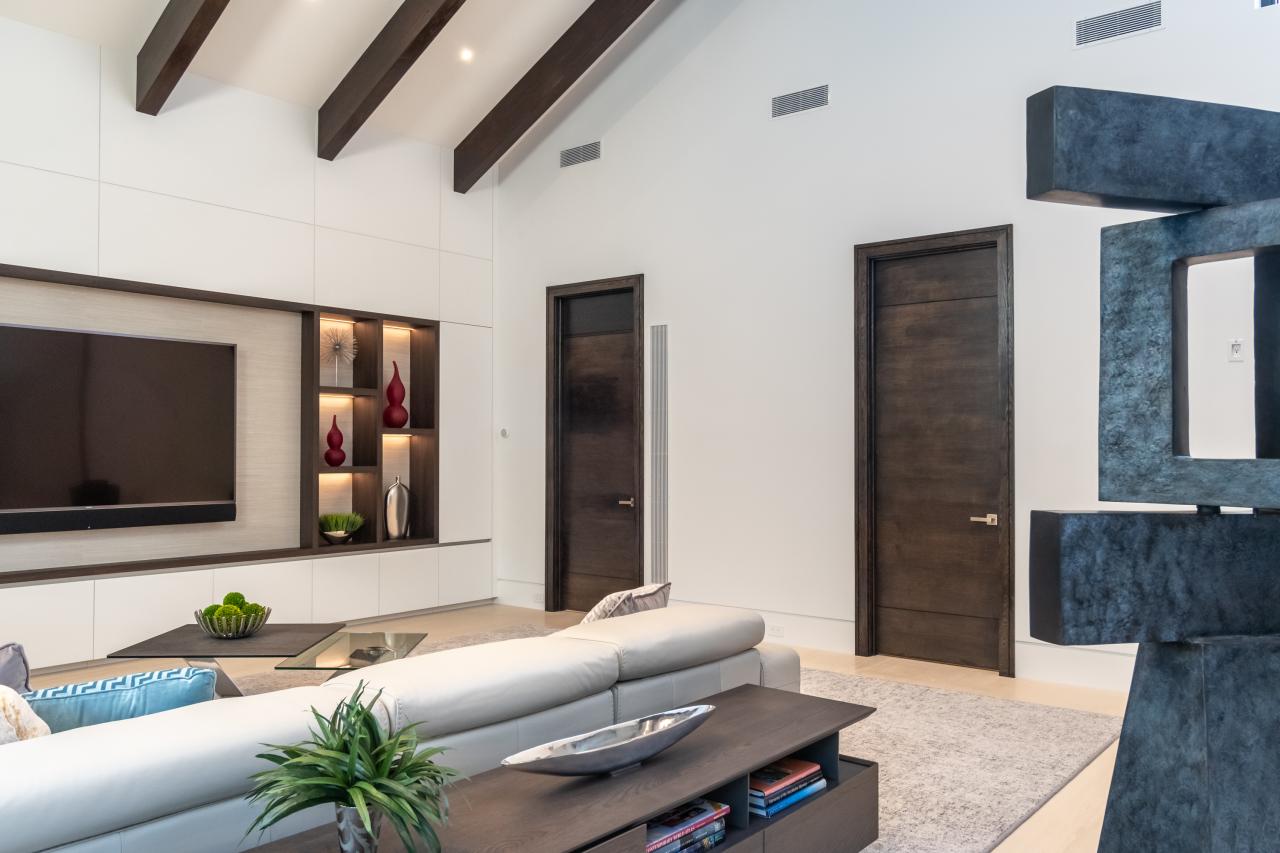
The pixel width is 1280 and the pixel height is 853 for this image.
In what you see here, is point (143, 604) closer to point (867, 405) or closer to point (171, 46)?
point (171, 46)

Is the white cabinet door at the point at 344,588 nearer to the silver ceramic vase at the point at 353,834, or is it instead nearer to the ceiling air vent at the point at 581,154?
the ceiling air vent at the point at 581,154

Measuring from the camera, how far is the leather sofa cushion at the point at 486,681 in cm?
201

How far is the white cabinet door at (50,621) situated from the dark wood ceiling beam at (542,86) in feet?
11.9

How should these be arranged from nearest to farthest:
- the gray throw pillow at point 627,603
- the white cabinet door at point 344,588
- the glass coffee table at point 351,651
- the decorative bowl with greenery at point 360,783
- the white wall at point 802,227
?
the decorative bowl with greenery at point 360,783 < the gray throw pillow at point 627,603 < the glass coffee table at point 351,651 < the white wall at point 802,227 < the white cabinet door at point 344,588

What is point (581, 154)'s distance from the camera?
661 cm

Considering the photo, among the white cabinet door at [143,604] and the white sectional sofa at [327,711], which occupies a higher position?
the white sectional sofa at [327,711]

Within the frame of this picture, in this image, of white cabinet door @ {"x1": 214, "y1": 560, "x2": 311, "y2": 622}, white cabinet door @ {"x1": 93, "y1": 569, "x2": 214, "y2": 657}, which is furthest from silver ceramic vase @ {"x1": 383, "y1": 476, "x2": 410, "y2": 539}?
white cabinet door @ {"x1": 93, "y1": 569, "x2": 214, "y2": 657}

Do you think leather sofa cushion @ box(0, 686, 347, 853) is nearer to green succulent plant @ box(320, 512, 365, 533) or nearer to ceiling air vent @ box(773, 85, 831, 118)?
green succulent plant @ box(320, 512, 365, 533)

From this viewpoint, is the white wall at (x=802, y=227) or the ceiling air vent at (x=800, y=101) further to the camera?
the ceiling air vent at (x=800, y=101)

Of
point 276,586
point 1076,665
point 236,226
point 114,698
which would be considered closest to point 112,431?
point 276,586

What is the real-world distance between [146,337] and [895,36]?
443 centimetres

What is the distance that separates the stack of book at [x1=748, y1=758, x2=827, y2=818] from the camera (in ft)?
7.35

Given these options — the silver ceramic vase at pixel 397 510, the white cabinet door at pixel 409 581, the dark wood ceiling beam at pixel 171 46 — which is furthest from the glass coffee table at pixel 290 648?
the dark wood ceiling beam at pixel 171 46

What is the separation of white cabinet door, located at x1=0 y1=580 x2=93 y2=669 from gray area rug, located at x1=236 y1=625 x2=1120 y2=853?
88 centimetres
